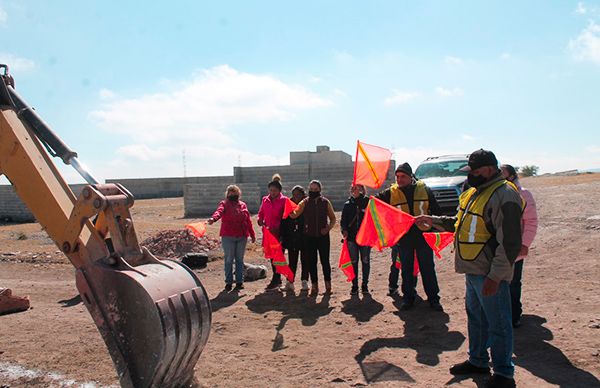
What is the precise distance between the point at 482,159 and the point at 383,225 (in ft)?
8.35

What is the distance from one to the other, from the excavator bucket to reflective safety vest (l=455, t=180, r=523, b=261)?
2.50 metres

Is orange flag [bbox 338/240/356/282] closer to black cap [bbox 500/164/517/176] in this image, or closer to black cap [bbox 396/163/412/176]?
black cap [bbox 396/163/412/176]

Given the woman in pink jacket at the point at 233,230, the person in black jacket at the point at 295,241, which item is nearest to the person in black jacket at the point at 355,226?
the person in black jacket at the point at 295,241

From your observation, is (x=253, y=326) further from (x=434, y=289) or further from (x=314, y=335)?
(x=434, y=289)

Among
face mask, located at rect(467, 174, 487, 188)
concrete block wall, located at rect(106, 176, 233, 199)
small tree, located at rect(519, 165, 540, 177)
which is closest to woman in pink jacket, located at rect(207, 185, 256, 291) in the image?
face mask, located at rect(467, 174, 487, 188)

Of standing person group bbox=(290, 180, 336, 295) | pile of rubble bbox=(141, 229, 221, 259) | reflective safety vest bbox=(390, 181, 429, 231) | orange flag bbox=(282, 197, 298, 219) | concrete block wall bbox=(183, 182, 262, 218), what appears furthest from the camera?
concrete block wall bbox=(183, 182, 262, 218)

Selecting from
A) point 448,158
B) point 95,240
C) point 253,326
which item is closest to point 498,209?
point 95,240

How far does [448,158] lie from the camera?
53.9ft

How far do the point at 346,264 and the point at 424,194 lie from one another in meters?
1.94

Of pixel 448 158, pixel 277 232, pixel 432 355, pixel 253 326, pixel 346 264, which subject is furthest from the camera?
pixel 448 158

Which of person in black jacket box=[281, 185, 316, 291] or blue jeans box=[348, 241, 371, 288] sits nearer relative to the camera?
blue jeans box=[348, 241, 371, 288]

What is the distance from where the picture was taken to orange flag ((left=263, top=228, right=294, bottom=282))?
8641mm

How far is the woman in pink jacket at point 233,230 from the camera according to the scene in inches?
346

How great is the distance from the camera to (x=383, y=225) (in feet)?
22.4
